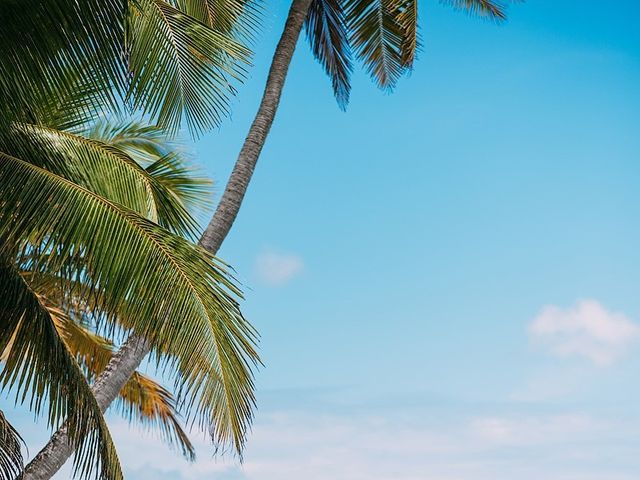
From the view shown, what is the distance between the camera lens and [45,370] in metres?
6.16

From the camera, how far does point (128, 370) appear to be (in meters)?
7.83

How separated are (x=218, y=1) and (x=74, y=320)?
4863 mm

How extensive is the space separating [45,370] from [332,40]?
24.1ft

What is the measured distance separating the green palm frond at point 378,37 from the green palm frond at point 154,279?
6860mm

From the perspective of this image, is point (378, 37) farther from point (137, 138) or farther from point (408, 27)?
point (137, 138)

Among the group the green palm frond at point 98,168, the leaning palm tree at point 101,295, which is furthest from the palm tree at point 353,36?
the leaning palm tree at point 101,295

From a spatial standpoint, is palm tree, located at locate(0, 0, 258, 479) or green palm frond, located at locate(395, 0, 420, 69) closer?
palm tree, located at locate(0, 0, 258, 479)

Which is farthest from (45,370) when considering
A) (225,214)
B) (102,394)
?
(225,214)

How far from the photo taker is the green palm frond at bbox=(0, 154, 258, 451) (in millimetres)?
5602

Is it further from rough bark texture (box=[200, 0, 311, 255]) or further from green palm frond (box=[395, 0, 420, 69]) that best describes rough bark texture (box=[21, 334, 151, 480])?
green palm frond (box=[395, 0, 420, 69])

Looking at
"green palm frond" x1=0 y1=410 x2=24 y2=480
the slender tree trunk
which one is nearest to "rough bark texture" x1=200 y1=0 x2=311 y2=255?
the slender tree trunk

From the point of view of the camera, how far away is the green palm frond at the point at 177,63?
21.9 feet

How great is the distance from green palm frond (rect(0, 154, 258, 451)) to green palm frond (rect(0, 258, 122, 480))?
471mm

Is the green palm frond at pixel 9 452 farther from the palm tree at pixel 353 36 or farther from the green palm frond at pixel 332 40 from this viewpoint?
the green palm frond at pixel 332 40
